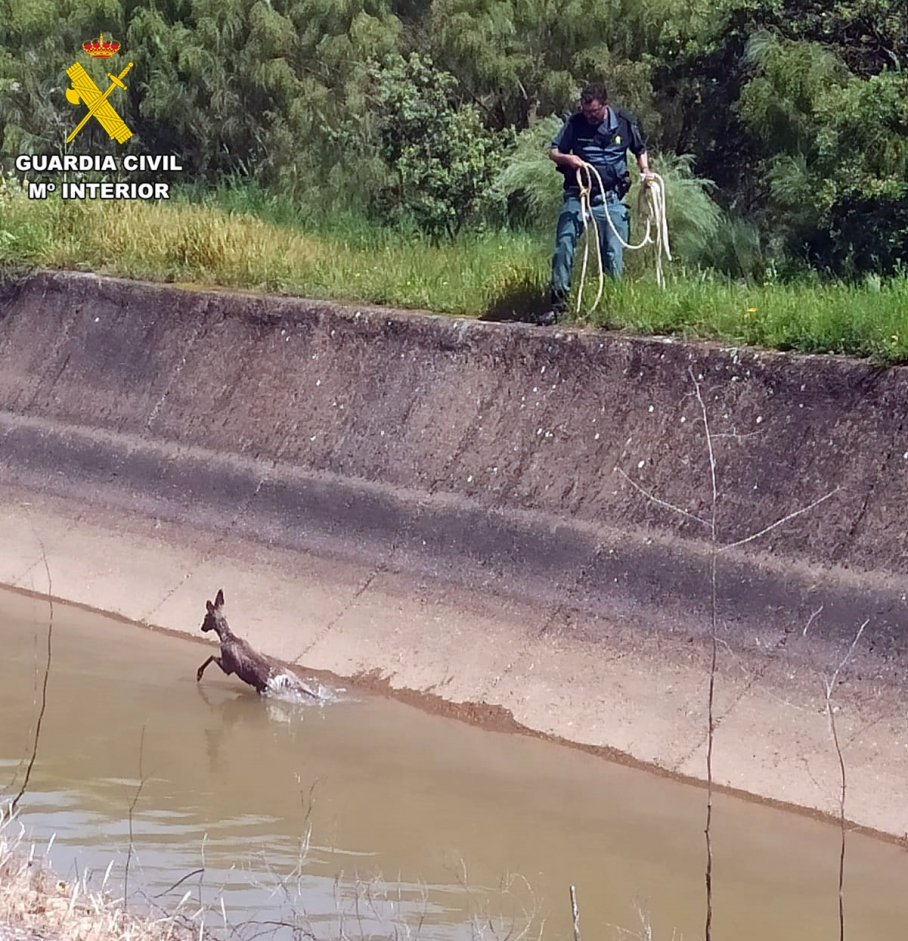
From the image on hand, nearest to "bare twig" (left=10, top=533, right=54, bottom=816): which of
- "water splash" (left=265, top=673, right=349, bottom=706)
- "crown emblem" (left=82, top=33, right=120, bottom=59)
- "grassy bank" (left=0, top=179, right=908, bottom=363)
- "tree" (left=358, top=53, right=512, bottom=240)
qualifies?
"water splash" (left=265, top=673, right=349, bottom=706)

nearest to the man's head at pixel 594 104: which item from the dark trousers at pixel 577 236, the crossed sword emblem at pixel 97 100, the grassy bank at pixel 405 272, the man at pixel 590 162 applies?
the man at pixel 590 162

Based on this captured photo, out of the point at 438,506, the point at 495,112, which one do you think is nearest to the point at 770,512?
the point at 438,506

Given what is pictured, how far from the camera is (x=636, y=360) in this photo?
9.51 metres

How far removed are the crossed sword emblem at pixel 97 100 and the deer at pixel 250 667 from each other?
10397 mm

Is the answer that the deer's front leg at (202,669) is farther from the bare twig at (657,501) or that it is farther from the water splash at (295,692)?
the bare twig at (657,501)

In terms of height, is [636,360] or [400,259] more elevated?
[636,360]

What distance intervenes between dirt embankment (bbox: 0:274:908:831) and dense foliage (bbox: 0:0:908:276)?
286cm

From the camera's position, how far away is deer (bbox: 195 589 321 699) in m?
8.91

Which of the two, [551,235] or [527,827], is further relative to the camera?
[551,235]

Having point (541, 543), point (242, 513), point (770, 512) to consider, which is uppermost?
point (770, 512)

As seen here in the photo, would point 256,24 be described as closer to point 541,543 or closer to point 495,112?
point 495,112

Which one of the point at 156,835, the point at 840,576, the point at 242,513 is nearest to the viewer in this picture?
the point at 156,835

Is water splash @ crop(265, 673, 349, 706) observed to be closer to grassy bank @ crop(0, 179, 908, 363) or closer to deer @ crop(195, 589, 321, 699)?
deer @ crop(195, 589, 321, 699)

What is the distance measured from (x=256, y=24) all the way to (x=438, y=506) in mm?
8764
